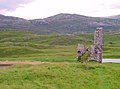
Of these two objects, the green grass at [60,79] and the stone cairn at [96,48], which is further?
the stone cairn at [96,48]

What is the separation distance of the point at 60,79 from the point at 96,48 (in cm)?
2640

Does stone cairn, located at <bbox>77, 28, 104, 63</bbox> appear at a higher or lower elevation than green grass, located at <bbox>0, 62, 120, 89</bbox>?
higher

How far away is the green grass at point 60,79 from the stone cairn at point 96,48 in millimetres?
18064

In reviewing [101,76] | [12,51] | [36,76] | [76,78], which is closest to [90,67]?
Result: [101,76]

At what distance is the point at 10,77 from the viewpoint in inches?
1510

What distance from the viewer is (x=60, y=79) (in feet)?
128

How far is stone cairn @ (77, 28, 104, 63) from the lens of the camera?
6353cm

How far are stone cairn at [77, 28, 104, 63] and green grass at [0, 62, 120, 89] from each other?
18064mm

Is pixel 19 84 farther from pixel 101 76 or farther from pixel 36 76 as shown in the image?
pixel 101 76

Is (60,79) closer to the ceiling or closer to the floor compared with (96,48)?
closer to the floor

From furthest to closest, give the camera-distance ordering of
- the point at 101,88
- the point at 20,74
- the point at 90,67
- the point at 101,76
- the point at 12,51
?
the point at 12,51 → the point at 90,67 → the point at 101,76 → the point at 20,74 → the point at 101,88

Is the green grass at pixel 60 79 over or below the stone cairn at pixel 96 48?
below

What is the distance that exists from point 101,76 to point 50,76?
7779mm

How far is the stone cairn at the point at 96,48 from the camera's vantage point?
2501 inches
